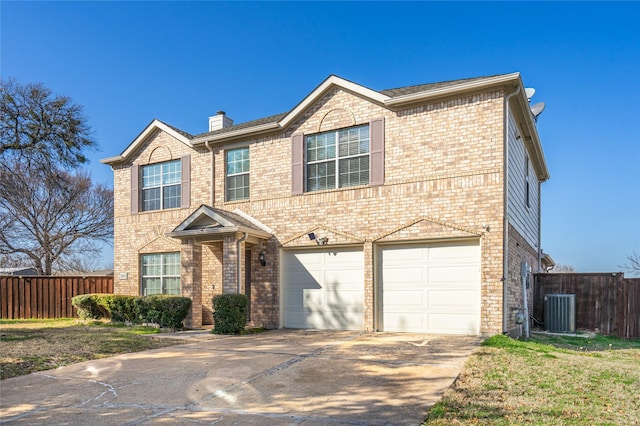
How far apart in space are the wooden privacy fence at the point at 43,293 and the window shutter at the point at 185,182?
518 cm

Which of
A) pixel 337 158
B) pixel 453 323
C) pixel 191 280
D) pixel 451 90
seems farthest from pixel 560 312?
pixel 191 280

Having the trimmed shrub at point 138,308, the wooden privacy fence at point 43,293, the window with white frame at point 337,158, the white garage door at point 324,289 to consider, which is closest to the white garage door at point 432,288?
the white garage door at point 324,289

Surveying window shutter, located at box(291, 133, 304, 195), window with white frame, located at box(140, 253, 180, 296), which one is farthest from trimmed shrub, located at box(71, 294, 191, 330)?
window shutter, located at box(291, 133, 304, 195)

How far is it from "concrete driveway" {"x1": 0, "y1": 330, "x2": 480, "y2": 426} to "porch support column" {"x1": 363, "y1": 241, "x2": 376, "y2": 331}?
2.07 meters

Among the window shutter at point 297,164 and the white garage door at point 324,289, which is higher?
the window shutter at point 297,164

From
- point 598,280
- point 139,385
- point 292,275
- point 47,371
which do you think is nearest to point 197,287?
point 292,275

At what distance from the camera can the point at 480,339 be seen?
9.52 metres

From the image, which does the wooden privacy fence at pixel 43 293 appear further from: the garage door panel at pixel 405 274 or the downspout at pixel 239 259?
the garage door panel at pixel 405 274

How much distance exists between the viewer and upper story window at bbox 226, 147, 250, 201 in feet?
45.8

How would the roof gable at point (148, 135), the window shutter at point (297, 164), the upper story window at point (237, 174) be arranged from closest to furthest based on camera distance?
the window shutter at point (297, 164), the upper story window at point (237, 174), the roof gable at point (148, 135)

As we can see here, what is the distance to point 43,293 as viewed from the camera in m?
17.4

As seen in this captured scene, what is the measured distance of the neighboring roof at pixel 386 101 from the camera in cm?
1019

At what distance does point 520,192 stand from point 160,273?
11965 millimetres

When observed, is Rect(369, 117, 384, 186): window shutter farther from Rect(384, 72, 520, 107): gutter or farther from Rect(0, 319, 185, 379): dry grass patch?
Rect(0, 319, 185, 379): dry grass patch
